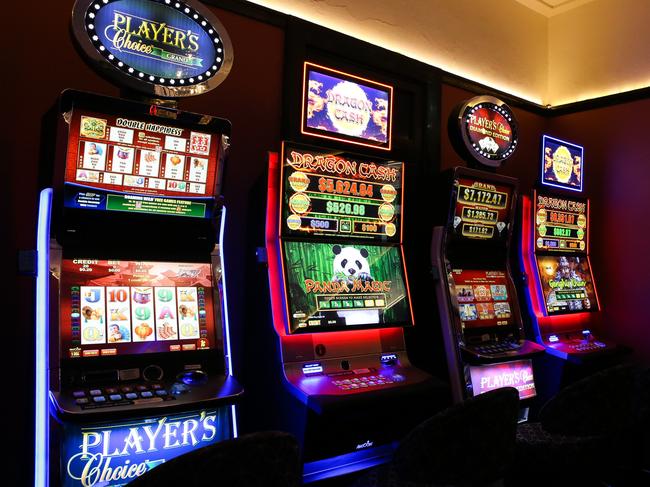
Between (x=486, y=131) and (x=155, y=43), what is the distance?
209 cm

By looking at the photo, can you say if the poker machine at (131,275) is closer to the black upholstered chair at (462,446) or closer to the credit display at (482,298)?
the black upholstered chair at (462,446)

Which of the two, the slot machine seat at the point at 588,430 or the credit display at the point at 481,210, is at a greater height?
the credit display at the point at 481,210

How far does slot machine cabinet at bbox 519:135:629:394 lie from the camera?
11.1 feet

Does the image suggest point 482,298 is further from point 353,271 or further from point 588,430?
point 588,430

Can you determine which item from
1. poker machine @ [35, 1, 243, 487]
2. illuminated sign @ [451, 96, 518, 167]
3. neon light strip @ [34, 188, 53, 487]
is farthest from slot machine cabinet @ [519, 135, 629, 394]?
neon light strip @ [34, 188, 53, 487]

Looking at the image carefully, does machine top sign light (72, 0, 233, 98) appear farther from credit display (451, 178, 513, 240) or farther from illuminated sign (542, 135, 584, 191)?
illuminated sign (542, 135, 584, 191)

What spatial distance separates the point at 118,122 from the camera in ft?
6.43

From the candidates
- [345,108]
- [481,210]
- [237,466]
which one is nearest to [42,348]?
[237,466]

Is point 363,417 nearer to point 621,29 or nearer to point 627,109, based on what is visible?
point 627,109

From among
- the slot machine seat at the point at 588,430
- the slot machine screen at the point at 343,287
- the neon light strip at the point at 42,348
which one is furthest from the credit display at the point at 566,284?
the neon light strip at the point at 42,348

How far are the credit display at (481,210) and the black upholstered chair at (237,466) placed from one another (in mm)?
2128

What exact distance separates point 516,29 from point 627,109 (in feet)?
3.74

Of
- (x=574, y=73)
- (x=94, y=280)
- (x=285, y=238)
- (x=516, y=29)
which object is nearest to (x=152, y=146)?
(x=94, y=280)

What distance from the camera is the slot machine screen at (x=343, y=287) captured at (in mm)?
2371
